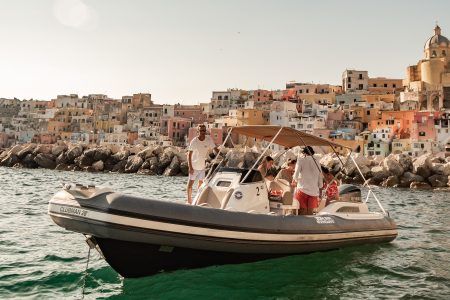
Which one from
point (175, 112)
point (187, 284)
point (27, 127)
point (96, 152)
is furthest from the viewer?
point (27, 127)

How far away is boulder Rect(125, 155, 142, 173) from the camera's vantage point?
172 feet

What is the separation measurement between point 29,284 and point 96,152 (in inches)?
2103

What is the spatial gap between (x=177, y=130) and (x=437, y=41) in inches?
1989

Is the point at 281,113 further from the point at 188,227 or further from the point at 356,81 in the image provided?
the point at 188,227

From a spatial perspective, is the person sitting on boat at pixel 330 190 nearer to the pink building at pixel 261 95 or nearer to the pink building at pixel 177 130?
the pink building at pixel 177 130

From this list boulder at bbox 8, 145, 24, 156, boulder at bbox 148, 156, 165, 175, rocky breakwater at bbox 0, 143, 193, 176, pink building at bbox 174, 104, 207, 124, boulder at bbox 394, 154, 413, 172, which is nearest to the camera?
boulder at bbox 394, 154, 413, 172

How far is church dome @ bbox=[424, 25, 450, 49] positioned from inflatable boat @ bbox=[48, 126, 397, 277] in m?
83.5

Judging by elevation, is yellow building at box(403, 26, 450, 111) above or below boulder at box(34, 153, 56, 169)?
above

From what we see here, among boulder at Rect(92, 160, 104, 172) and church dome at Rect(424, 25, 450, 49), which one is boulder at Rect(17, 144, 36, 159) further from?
church dome at Rect(424, 25, 450, 49)

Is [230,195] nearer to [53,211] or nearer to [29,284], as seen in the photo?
[53,211]

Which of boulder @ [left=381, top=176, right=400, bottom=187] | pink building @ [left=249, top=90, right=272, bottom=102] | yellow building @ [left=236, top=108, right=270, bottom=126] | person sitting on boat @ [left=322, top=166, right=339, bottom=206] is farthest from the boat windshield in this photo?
pink building @ [left=249, top=90, right=272, bottom=102]

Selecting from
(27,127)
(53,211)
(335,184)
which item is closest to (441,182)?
(335,184)

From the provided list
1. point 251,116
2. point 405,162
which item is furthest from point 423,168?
point 251,116

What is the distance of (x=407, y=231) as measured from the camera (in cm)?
1195
